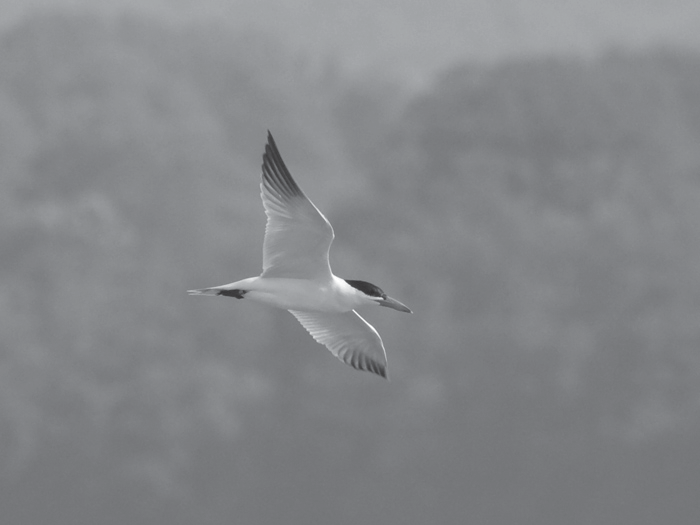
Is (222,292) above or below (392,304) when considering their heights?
below

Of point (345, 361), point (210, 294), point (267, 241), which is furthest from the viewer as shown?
point (345, 361)

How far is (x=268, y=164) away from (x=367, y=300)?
2.39 metres

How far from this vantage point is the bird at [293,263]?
1523cm

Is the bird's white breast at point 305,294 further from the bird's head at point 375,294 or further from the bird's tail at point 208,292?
the bird's tail at point 208,292

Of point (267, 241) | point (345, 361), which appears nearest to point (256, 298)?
point (267, 241)

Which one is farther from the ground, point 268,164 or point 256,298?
point 268,164

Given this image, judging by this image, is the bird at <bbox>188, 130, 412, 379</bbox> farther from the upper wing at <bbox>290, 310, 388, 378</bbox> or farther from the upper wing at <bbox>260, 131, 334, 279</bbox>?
the upper wing at <bbox>290, 310, 388, 378</bbox>

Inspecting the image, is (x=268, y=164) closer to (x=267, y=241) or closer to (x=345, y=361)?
(x=267, y=241)

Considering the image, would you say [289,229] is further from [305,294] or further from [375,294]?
[375,294]

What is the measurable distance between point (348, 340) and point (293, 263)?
8.08 feet

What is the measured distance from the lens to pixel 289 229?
15.6 meters

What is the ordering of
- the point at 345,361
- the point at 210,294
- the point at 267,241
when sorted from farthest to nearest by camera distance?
1. the point at 345,361
2. the point at 267,241
3. the point at 210,294

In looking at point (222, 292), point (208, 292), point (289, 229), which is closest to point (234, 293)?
point (222, 292)

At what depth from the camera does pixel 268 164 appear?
1515 cm
